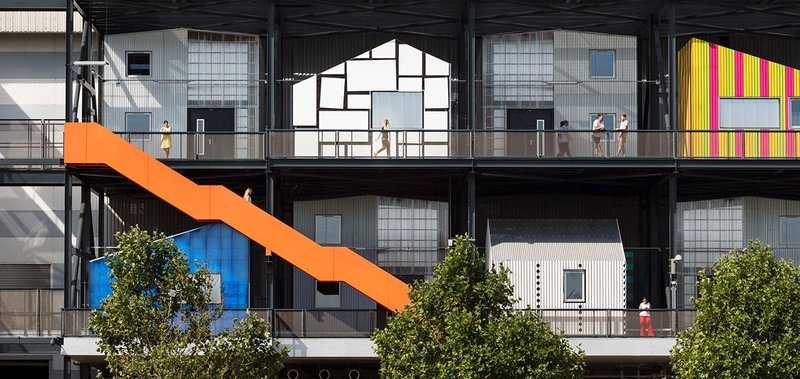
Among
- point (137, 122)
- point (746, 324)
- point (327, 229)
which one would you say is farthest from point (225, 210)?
point (746, 324)

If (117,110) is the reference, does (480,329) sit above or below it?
→ below

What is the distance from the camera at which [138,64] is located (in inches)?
2514

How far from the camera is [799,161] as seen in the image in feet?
196

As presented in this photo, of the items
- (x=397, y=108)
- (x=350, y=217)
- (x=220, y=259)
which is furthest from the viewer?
(x=350, y=217)

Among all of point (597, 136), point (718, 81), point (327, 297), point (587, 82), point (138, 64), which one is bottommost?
point (327, 297)

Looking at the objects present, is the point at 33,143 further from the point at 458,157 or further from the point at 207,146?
the point at 458,157

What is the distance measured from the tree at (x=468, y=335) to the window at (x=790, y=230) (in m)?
15.9

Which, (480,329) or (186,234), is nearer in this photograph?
(480,329)

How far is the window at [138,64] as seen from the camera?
63750 millimetres

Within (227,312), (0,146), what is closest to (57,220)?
(0,146)

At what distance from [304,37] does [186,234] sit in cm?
966

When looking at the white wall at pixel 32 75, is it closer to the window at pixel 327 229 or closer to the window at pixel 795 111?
the window at pixel 327 229

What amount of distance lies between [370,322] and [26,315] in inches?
429

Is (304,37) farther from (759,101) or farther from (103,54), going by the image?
(759,101)
